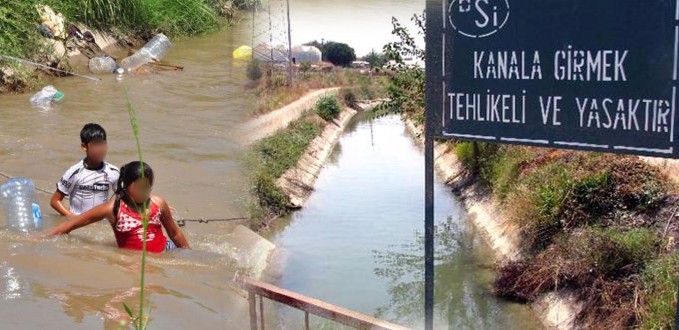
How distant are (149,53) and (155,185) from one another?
942 cm

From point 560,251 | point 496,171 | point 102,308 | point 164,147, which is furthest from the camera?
point 496,171

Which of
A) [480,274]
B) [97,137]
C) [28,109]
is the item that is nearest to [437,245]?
[480,274]

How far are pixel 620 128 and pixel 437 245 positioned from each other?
10.0m

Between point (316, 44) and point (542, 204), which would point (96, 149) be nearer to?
point (542, 204)

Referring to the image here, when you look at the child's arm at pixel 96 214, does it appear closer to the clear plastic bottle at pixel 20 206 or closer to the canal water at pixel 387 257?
the clear plastic bottle at pixel 20 206

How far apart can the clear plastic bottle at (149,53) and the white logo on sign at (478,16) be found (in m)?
13.7

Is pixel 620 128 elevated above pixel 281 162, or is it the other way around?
pixel 620 128

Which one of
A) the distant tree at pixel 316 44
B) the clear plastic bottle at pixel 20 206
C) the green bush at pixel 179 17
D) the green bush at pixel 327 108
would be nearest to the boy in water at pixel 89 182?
the clear plastic bottle at pixel 20 206

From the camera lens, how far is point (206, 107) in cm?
1294

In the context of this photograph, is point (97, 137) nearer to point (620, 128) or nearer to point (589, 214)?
point (620, 128)

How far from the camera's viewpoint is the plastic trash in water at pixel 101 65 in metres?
15.4

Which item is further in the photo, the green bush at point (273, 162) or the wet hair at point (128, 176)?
the green bush at point (273, 162)

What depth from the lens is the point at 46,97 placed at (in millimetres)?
12180

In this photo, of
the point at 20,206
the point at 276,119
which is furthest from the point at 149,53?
the point at 20,206
